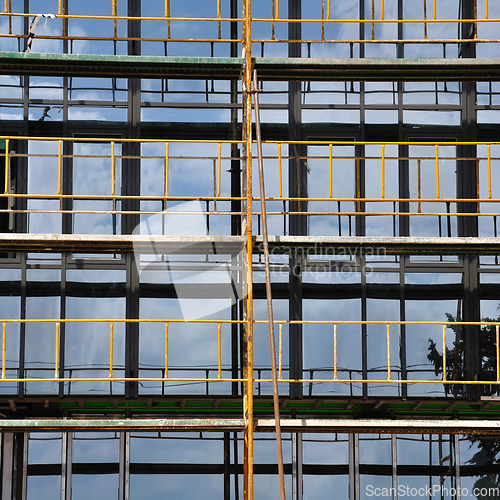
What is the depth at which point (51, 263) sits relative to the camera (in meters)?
8.68

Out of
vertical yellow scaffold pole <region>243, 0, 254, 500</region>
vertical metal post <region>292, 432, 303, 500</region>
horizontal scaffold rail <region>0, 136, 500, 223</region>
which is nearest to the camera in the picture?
vertical yellow scaffold pole <region>243, 0, 254, 500</region>

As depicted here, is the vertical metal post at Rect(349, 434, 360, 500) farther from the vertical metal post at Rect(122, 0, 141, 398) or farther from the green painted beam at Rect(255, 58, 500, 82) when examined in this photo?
the green painted beam at Rect(255, 58, 500, 82)

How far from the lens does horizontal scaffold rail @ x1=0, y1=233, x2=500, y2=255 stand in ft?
22.9

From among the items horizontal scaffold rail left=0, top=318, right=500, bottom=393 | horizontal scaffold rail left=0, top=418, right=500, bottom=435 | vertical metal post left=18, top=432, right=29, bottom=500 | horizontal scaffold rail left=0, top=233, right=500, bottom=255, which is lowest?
vertical metal post left=18, top=432, right=29, bottom=500

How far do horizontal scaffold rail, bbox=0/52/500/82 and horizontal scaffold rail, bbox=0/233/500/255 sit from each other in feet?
6.18

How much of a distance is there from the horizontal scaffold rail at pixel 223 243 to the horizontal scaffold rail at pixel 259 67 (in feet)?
6.18

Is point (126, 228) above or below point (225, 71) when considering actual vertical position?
below

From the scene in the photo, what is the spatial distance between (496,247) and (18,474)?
254 inches

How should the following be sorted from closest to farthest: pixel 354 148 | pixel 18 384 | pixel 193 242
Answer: pixel 193 242 → pixel 18 384 → pixel 354 148

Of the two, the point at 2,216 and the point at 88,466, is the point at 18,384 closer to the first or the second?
the point at 88,466

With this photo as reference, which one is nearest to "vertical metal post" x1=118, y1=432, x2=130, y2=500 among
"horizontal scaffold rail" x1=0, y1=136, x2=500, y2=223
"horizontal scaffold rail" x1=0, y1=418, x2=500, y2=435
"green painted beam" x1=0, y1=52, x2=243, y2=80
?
"horizontal scaffold rail" x1=0, y1=418, x2=500, y2=435

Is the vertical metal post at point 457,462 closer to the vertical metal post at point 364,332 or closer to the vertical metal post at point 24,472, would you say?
the vertical metal post at point 364,332

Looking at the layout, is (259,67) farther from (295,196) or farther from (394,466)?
Result: (394,466)

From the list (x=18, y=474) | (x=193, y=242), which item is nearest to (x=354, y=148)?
(x=193, y=242)
